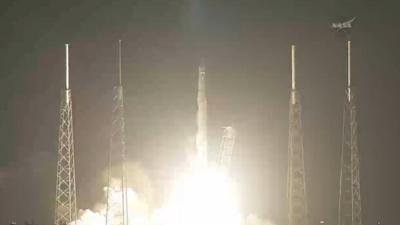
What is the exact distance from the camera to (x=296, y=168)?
103 ft

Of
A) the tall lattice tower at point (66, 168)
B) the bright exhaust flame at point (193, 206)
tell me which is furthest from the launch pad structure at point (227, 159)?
the bright exhaust flame at point (193, 206)

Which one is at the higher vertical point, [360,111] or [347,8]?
[347,8]

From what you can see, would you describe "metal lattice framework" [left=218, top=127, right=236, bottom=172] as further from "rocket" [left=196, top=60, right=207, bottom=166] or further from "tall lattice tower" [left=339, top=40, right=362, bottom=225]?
"tall lattice tower" [left=339, top=40, right=362, bottom=225]

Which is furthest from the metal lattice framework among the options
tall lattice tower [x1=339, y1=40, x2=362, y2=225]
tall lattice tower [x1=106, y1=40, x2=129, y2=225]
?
tall lattice tower [x1=339, y1=40, x2=362, y2=225]

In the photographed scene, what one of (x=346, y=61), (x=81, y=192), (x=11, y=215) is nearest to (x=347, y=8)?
(x=346, y=61)

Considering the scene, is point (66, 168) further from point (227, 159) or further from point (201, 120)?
point (227, 159)

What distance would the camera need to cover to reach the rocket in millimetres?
33622

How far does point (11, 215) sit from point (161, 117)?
8.20 metres

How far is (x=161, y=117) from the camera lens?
111 ft

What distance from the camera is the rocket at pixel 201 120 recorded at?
1324 inches

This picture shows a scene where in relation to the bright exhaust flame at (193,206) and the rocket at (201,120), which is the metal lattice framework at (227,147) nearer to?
the bright exhaust flame at (193,206)

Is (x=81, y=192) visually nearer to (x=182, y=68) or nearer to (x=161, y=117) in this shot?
(x=161, y=117)


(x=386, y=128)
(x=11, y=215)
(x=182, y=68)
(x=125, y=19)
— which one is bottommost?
(x=11, y=215)

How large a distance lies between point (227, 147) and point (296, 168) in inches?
159
